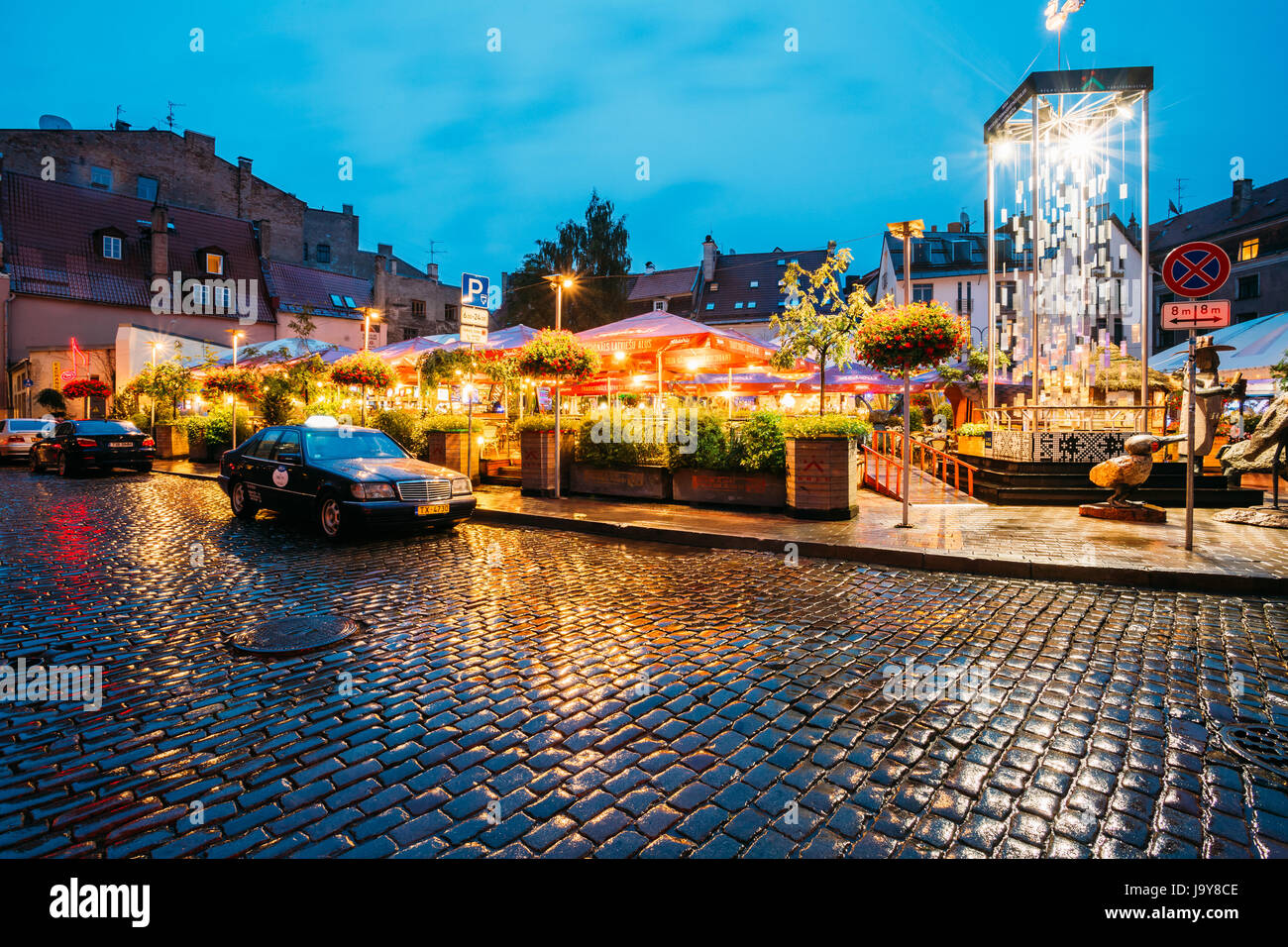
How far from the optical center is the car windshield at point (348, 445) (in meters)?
9.85

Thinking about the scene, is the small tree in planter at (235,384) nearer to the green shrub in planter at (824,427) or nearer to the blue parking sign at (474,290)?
the blue parking sign at (474,290)

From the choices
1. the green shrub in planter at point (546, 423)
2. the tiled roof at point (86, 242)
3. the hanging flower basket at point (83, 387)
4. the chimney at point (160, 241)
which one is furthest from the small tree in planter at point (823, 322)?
the chimney at point (160, 241)

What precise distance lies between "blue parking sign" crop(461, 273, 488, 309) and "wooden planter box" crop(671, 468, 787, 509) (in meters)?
4.97

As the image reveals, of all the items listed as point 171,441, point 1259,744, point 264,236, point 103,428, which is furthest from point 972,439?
point 264,236

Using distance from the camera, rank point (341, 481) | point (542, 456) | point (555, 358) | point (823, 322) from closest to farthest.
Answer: point (341, 481) < point (555, 358) < point (542, 456) < point (823, 322)

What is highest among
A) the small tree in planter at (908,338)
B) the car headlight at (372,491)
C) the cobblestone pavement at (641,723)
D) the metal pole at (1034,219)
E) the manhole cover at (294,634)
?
the metal pole at (1034,219)

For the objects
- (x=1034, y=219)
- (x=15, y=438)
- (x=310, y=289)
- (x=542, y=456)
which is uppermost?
(x=310, y=289)

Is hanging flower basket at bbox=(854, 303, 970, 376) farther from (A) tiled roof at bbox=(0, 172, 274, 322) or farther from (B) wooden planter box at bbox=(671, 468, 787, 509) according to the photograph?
(A) tiled roof at bbox=(0, 172, 274, 322)

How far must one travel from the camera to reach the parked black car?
60.1 feet

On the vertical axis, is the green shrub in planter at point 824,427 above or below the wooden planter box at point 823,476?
above

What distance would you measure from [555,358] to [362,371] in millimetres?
6688

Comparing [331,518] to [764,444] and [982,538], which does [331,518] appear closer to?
[764,444]

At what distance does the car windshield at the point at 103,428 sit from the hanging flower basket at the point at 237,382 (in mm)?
2880

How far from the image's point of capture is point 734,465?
1149cm
